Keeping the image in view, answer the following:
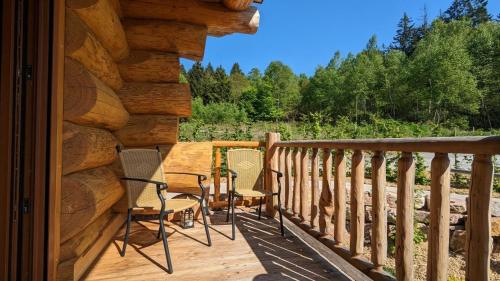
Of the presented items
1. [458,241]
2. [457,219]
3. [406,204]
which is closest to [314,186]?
[406,204]

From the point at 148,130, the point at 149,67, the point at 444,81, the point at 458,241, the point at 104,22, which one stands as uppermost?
the point at 444,81

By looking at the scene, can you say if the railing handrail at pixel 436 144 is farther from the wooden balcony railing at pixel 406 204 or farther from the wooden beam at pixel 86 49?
the wooden beam at pixel 86 49

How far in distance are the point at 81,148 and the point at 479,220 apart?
2021mm

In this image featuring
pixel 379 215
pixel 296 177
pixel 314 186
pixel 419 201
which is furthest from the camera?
pixel 419 201

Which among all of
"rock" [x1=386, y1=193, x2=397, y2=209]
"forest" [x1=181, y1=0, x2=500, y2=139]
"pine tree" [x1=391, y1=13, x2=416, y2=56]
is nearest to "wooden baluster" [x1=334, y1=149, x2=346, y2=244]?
"rock" [x1=386, y1=193, x2=397, y2=209]

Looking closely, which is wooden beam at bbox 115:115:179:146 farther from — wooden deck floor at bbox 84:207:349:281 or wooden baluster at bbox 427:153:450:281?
wooden baluster at bbox 427:153:450:281

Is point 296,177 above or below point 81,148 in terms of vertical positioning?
below

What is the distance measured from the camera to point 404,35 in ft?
143

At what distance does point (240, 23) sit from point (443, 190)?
2.59 metres

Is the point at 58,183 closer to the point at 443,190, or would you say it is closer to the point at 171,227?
the point at 171,227

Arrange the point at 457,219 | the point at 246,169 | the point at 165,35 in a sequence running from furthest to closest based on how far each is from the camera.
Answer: the point at 457,219
the point at 246,169
the point at 165,35

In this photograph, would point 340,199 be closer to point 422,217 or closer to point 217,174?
point 217,174

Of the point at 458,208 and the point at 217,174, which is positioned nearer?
the point at 217,174

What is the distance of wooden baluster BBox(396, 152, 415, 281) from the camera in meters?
1.47
